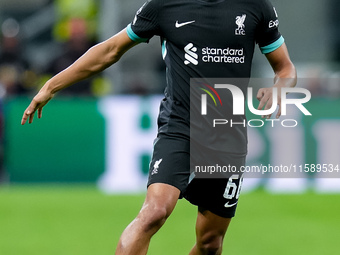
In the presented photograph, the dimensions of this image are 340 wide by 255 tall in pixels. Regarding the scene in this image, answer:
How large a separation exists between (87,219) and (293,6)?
406 inches

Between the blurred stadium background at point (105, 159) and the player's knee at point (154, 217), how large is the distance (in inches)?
113

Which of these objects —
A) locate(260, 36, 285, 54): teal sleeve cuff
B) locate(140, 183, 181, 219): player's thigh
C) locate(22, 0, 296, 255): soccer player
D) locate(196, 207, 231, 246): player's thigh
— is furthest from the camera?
locate(196, 207, 231, 246): player's thigh

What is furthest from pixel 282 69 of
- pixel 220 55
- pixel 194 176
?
pixel 194 176

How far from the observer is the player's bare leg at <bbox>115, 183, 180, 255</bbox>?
5000mm

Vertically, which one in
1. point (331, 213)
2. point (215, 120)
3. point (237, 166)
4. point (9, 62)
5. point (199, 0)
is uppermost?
point (199, 0)

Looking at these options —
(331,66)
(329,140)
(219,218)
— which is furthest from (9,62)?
(219,218)

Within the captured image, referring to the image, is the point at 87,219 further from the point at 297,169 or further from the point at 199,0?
the point at 199,0

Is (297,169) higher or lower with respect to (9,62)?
lower

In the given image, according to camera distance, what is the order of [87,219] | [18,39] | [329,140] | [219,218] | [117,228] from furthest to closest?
[18,39], [329,140], [87,219], [117,228], [219,218]

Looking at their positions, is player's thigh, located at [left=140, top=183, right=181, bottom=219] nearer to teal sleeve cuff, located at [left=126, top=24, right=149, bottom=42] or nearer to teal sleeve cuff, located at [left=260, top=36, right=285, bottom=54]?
teal sleeve cuff, located at [left=126, top=24, right=149, bottom=42]

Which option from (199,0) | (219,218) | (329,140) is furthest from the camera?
(329,140)

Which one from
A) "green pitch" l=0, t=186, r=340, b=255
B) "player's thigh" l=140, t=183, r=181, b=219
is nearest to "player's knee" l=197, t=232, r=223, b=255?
"player's thigh" l=140, t=183, r=181, b=219

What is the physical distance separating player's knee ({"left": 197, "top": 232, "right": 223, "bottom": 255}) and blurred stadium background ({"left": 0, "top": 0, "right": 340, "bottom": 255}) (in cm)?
184

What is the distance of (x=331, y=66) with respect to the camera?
16.5 metres
